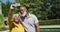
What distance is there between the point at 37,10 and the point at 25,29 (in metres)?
30.4

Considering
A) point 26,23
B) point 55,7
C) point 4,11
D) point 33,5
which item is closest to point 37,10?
point 33,5

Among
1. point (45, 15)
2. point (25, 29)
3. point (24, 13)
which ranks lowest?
point (45, 15)

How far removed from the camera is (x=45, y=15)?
36.4 meters

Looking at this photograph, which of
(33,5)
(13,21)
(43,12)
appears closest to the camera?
(13,21)

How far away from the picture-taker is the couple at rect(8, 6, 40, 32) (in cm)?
433

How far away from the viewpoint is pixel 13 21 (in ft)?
14.3

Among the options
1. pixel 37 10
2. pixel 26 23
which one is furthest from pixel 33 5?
pixel 26 23

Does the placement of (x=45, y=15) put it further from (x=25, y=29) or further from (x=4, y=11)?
(x=25, y=29)

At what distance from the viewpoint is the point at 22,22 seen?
4445 millimetres

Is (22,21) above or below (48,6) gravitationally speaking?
above

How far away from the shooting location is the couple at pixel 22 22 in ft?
14.2

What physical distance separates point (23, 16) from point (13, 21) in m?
0.24

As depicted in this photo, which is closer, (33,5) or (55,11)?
(33,5)

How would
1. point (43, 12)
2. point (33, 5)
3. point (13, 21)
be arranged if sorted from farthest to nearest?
point (43, 12) → point (33, 5) → point (13, 21)
